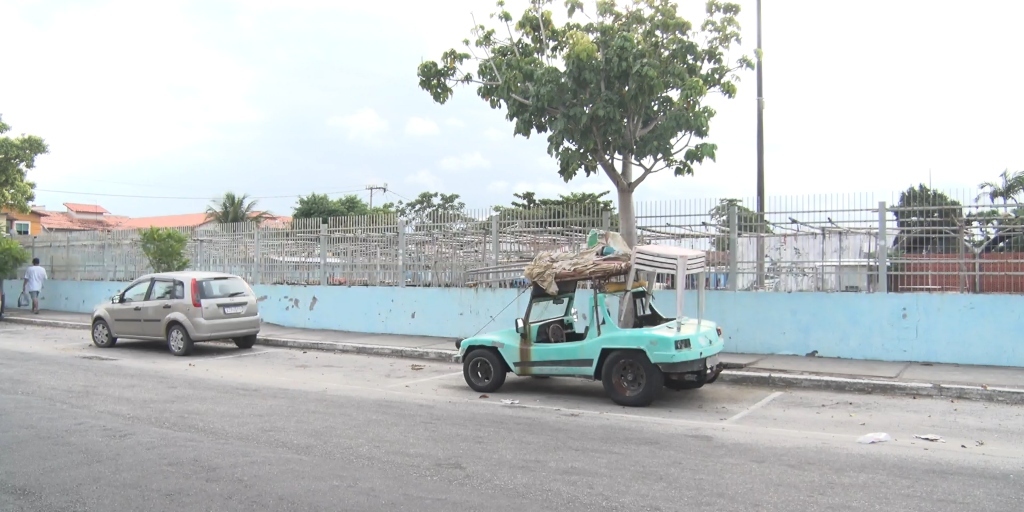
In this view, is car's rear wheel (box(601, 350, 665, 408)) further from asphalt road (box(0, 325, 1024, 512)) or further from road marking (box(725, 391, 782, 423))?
road marking (box(725, 391, 782, 423))

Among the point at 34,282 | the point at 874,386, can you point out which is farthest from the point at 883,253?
the point at 34,282

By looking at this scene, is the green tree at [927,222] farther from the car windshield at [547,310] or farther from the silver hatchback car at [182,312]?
the silver hatchback car at [182,312]

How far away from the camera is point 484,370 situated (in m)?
10.0

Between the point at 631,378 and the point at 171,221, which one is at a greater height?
the point at 171,221

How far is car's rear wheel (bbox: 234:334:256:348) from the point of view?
15188 mm

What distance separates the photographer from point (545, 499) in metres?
5.31

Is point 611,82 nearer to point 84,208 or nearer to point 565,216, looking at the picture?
point 565,216

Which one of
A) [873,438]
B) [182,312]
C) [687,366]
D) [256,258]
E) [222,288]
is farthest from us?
[256,258]

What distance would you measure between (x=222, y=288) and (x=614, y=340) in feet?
28.2

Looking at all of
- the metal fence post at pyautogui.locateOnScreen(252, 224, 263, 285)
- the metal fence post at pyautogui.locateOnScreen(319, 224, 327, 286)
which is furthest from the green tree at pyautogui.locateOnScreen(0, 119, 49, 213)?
the metal fence post at pyautogui.locateOnScreen(319, 224, 327, 286)

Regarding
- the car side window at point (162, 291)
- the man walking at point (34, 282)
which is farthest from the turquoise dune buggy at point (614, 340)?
the man walking at point (34, 282)

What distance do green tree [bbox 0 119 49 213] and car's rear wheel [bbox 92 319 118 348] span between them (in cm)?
1541

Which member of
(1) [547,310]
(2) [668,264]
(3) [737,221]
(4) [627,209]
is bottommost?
(1) [547,310]

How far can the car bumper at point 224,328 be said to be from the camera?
13.8m
